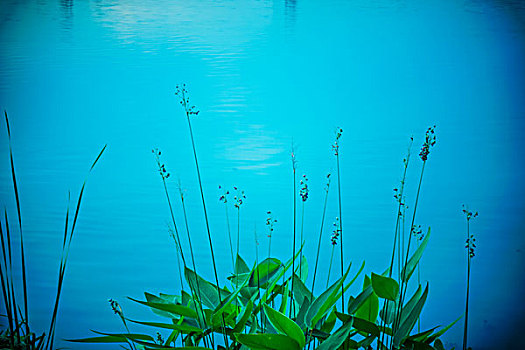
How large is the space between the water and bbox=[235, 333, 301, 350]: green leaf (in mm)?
974

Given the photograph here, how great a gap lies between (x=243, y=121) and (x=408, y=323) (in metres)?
1.03

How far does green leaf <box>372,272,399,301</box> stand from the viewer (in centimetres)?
72

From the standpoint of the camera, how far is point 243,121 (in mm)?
1721

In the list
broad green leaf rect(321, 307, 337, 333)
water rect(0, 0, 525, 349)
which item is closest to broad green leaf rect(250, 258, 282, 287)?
broad green leaf rect(321, 307, 337, 333)

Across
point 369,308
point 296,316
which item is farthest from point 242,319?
point 369,308

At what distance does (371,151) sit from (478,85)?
38 centimetres

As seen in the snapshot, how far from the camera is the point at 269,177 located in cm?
170

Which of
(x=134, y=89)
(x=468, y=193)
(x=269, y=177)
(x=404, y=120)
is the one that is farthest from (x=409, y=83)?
(x=134, y=89)

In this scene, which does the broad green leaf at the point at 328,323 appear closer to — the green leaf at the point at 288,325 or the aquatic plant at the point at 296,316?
the aquatic plant at the point at 296,316

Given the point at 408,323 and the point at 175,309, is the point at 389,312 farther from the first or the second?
the point at 175,309

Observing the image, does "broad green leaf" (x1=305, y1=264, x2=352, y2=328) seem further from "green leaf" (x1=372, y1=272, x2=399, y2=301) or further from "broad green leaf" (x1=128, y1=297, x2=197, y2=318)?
"broad green leaf" (x1=128, y1=297, x2=197, y2=318)

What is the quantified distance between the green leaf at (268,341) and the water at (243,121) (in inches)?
38.3

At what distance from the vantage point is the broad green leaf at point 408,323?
0.79m

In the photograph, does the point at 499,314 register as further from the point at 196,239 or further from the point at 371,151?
the point at 196,239
